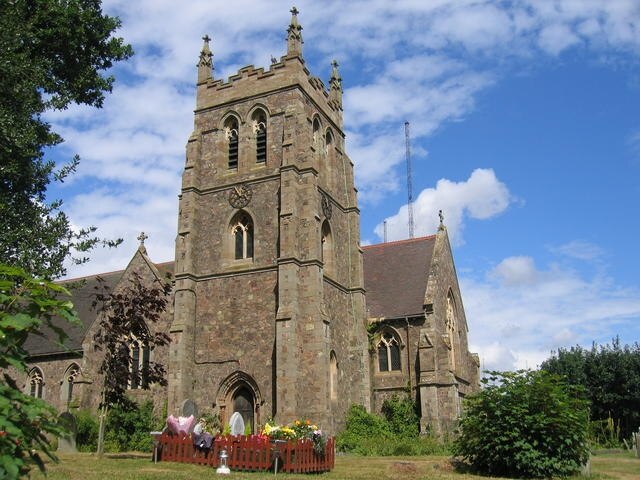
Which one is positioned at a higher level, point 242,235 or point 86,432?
point 242,235

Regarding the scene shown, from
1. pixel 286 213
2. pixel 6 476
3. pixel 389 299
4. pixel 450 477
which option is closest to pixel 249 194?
pixel 286 213

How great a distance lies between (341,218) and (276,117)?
5965 millimetres

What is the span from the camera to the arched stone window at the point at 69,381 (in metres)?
31.2

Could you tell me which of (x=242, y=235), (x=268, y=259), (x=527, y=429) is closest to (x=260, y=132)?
(x=242, y=235)

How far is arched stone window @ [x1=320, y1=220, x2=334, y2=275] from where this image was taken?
1152 inches

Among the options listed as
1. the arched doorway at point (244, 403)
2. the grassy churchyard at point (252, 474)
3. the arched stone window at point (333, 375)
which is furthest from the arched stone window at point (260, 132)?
the grassy churchyard at point (252, 474)

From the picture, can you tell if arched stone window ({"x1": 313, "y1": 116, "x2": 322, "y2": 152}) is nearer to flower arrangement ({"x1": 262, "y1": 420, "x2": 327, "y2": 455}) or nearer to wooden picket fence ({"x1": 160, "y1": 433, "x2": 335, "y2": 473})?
flower arrangement ({"x1": 262, "y1": 420, "x2": 327, "y2": 455})

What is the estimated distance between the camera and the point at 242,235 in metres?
28.2

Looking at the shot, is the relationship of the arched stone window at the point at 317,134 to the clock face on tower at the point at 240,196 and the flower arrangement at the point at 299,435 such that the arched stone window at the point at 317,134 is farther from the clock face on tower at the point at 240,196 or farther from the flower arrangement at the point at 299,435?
the flower arrangement at the point at 299,435

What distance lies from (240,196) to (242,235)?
1.72 metres

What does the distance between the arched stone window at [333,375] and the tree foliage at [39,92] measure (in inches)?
554

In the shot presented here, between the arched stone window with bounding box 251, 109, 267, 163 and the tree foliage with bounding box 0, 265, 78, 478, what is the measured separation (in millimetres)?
24509

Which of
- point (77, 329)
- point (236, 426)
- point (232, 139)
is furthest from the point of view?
point (77, 329)

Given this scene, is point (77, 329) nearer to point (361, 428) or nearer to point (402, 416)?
point (361, 428)
